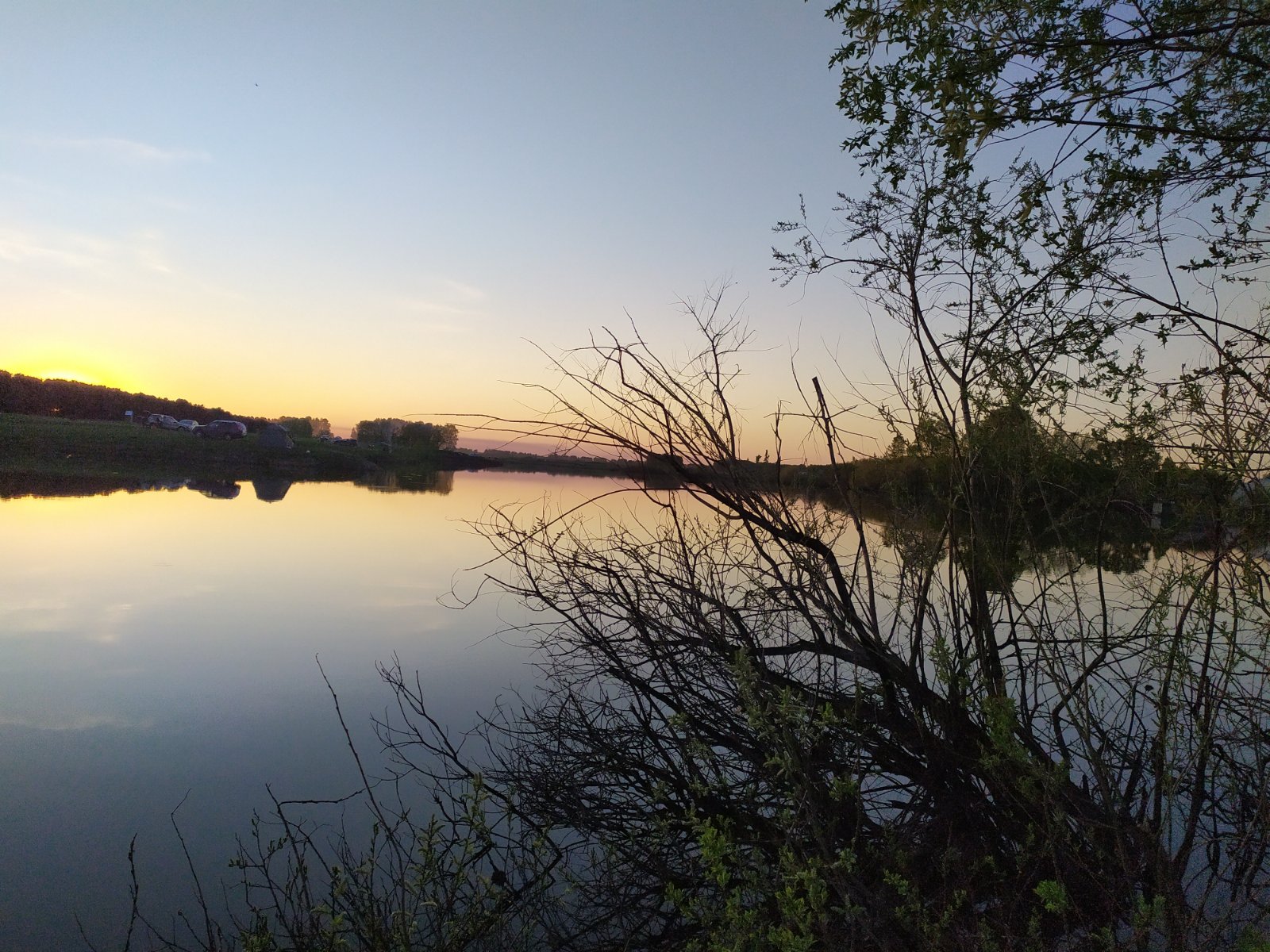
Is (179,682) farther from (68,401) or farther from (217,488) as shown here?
(68,401)

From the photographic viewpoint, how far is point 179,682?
6965 millimetres

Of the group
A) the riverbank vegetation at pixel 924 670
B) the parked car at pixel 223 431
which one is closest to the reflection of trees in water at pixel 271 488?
the parked car at pixel 223 431

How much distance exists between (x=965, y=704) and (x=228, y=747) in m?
5.13

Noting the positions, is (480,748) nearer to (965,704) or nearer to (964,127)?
(965,704)

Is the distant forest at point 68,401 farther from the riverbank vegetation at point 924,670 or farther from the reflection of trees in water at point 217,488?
the riverbank vegetation at point 924,670

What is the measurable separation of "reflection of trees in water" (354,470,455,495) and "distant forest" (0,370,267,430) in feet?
87.7

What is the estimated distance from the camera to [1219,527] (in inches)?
113

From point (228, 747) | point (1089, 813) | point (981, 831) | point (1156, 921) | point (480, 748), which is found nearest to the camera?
point (1156, 921)

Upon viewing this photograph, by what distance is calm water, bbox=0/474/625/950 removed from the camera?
4.15m

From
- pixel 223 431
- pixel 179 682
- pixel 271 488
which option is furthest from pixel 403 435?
pixel 179 682

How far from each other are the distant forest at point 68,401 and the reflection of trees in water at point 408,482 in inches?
1053

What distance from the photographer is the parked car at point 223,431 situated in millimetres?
45688

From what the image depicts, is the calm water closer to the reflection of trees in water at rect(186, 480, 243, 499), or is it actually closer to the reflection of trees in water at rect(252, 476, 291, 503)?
the reflection of trees in water at rect(252, 476, 291, 503)

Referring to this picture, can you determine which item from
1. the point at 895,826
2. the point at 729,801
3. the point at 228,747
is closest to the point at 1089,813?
the point at 895,826
